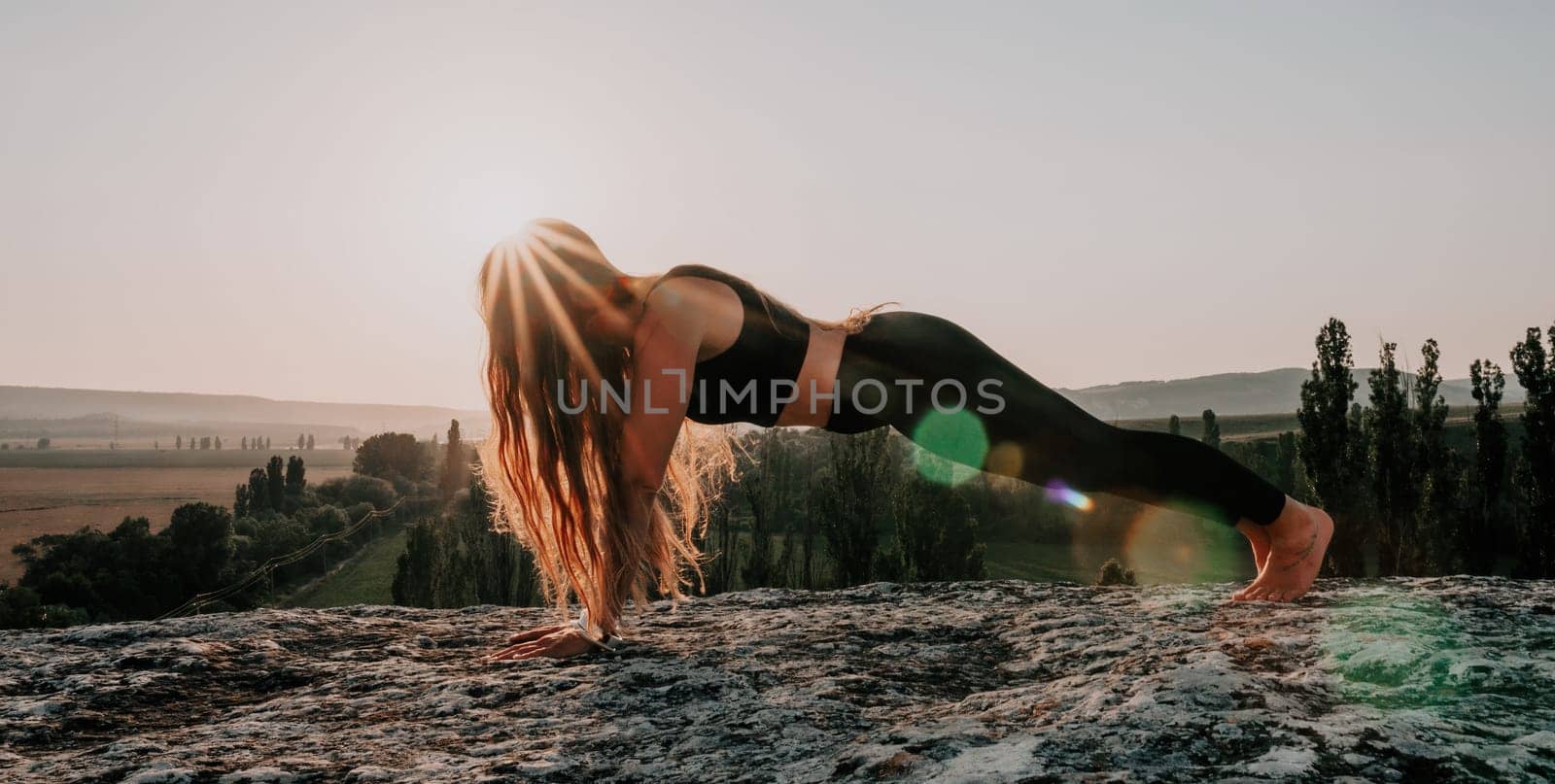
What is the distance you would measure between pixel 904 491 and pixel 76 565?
29.2m

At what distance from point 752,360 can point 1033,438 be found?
0.94 m

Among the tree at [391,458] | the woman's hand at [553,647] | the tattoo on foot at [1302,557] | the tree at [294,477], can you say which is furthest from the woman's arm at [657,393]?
the tree at [391,458]

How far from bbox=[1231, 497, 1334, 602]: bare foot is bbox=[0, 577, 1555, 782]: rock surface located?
133 mm

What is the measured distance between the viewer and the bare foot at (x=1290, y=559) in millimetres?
2613

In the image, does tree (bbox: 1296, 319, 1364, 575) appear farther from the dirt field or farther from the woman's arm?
the dirt field

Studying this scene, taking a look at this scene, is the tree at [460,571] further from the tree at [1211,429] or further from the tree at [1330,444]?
the tree at [1211,429]

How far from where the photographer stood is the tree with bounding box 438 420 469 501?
56000 millimetres

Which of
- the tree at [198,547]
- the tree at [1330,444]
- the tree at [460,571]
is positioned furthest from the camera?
the tree at [198,547]

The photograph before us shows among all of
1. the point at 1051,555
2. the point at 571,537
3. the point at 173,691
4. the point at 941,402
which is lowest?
the point at 1051,555

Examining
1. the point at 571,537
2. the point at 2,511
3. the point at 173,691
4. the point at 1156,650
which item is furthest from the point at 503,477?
the point at 2,511

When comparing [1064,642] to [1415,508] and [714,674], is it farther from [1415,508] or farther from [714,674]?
[1415,508]

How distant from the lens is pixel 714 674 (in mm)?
1904

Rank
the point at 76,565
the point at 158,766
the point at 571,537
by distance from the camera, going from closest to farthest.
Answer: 1. the point at 158,766
2. the point at 571,537
3. the point at 76,565

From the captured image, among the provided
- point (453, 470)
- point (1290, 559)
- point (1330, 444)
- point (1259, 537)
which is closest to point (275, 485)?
point (453, 470)
